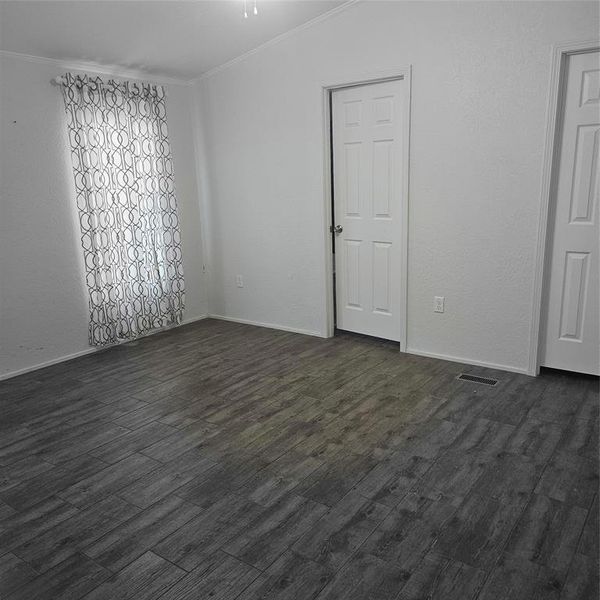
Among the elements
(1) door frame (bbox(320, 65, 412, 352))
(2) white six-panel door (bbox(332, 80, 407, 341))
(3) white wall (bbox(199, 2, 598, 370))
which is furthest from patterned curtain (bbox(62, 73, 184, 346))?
(2) white six-panel door (bbox(332, 80, 407, 341))

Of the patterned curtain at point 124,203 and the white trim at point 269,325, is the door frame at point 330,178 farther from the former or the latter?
the patterned curtain at point 124,203

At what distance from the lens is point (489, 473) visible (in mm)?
2412

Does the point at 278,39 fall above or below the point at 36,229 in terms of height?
above

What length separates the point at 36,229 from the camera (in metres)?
3.91

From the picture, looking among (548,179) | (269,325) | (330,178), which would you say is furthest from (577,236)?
(269,325)

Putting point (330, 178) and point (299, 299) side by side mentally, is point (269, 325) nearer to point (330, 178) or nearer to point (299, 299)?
point (299, 299)

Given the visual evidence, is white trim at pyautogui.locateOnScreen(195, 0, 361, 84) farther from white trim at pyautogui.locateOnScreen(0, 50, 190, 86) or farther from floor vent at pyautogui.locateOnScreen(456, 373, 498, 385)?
floor vent at pyautogui.locateOnScreen(456, 373, 498, 385)

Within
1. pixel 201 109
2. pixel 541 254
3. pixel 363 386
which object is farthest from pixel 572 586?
pixel 201 109

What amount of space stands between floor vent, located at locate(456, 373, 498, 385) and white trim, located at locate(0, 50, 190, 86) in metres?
3.58

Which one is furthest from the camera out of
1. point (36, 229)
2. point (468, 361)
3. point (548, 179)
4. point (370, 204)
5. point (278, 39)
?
point (278, 39)

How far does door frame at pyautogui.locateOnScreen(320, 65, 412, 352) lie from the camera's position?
3682mm

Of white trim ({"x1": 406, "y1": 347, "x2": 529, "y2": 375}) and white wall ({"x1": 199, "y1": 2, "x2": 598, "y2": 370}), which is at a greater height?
white wall ({"x1": 199, "y1": 2, "x2": 598, "y2": 370})

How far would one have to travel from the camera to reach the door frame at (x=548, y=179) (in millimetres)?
3043

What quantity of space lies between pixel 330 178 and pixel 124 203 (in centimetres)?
175
